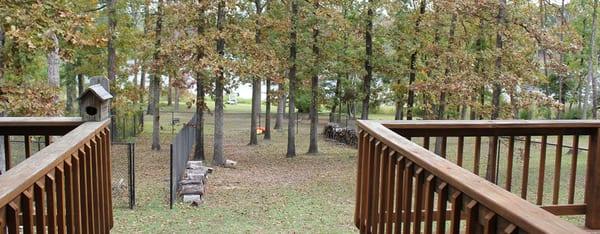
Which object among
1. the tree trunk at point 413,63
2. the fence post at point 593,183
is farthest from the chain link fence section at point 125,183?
the tree trunk at point 413,63

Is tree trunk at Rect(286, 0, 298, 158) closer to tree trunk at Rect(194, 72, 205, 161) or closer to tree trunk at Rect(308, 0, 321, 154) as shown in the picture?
tree trunk at Rect(308, 0, 321, 154)

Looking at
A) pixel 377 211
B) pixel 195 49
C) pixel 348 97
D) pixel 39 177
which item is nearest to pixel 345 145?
pixel 348 97

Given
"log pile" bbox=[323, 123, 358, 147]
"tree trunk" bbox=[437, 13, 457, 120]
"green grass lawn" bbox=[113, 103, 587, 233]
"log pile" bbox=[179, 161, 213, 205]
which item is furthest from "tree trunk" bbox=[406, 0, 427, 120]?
"log pile" bbox=[179, 161, 213, 205]

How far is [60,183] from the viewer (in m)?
2.16

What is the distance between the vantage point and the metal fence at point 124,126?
1684 centimetres

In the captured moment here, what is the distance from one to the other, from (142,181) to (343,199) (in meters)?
4.48

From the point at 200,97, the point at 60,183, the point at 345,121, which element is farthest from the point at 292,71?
the point at 60,183

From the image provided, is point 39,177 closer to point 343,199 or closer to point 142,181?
point 343,199

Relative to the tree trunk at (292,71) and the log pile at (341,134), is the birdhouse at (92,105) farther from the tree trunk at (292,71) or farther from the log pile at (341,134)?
the log pile at (341,134)

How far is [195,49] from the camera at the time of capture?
1280 centimetres

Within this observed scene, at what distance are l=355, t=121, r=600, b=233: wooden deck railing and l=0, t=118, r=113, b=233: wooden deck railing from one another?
1390 mm

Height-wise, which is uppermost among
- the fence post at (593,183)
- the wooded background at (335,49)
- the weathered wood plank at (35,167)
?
the wooded background at (335,49)

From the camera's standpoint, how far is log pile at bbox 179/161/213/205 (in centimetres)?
903

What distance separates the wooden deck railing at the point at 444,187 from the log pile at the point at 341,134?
15.2 m
